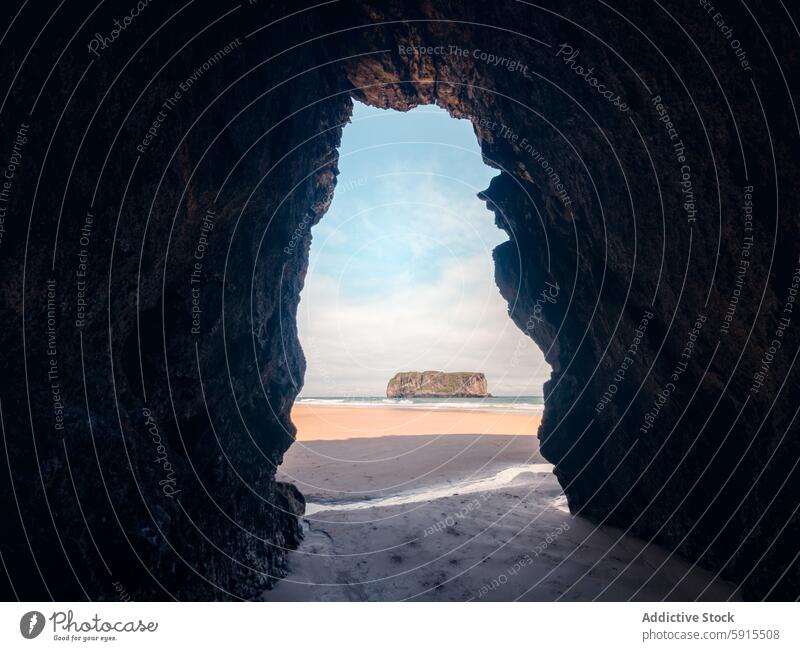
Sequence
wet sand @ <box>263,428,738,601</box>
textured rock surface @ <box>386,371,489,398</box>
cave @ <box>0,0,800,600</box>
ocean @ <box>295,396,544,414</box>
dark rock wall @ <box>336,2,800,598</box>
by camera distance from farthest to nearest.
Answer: textured rock surface @ <box>386,371,489,398</box> < ocean @ <box>295,396,544,414</box> < wet sand @ <box>263,428,738,601</box> < dark rock wall @ <box>336,2,800,598</box> < cave @ <box>0,0,800,600</box>

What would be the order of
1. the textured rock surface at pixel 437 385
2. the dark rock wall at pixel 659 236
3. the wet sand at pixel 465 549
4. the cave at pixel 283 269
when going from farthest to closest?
the textured rock surface at pixel 437 385
the wet sand at pixel 465 549
the dark rock wall at pixel 659 236
the cave at pixel 283 269

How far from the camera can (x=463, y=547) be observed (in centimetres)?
887

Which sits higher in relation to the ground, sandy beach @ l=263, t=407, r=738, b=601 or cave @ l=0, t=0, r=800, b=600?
cave @ l=0, t=0, r=800, b=600

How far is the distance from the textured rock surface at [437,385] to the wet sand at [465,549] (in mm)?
78666

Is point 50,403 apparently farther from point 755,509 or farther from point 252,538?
point 755,509

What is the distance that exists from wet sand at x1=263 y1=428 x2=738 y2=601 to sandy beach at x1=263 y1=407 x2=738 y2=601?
27 millimetres

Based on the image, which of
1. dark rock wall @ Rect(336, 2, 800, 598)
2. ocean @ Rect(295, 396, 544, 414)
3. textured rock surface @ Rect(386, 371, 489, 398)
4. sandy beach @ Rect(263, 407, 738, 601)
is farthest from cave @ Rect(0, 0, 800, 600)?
textured rock surface @ Rect(386, 371, 489, 398)

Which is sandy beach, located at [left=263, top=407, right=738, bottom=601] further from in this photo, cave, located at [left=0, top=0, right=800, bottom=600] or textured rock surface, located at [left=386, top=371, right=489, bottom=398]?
textured rock surface, located at [left=386, top=371, right=489, bottom=398]

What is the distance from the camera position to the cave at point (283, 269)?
474cm

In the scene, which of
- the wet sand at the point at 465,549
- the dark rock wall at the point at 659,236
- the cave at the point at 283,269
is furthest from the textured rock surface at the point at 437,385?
the cave at the point at 283,269

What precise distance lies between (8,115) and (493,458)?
19.4 m

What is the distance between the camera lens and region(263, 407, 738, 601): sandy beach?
281 inches

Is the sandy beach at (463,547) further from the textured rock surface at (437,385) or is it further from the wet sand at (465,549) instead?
the textured rock surface at (437,385)
